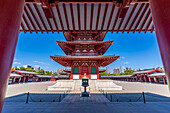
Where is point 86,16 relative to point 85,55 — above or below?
below

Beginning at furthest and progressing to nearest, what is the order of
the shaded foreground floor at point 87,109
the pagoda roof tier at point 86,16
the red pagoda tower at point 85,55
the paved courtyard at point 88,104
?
the red pagoda tower at point 85,55 → the paved courtyard at point 88,104 → the shaded foreground floor at point 87,109 → the pagoda roof tier at point 86,16

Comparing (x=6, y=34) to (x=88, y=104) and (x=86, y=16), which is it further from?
(x=88, y=104)

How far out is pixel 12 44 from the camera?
1733 millimetres

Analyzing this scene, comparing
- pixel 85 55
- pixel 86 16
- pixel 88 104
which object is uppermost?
pixel 85 55

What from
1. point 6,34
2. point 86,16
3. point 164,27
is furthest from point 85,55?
point 6,34

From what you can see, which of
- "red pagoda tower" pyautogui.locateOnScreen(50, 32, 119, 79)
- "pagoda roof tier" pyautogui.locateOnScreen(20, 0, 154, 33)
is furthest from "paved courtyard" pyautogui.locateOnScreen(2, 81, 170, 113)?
"red pagoda tower" pyautogui.locateOnScreen(50, 32, 119, 79)

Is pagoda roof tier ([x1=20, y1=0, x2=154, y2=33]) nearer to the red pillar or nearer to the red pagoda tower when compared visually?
the red pillar

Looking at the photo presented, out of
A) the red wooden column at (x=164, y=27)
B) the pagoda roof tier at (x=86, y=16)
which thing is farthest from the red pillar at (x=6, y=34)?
the red wooden column at (x=164, y=27)

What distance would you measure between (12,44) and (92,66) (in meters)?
18.5

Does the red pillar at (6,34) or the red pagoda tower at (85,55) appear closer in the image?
the red pillar at (6,34)

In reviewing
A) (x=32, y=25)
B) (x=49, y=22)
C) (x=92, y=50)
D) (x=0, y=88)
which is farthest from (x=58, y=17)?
(x=92, y=50)

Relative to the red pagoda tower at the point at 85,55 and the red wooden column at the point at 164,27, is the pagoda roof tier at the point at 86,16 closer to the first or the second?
the red wooden column at the point at 164,27

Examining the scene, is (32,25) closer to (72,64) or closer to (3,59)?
(3,59)

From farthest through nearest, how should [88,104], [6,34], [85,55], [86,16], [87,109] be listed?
[85,55]
[88,104]
[87,109]
[86,16]
[6,34]
